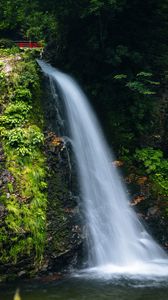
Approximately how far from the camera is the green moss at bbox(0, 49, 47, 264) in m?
8.12

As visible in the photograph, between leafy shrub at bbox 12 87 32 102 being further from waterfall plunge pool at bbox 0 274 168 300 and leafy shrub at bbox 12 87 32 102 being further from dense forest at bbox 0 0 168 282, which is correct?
waterfall plunge pool at bbox 0 274 168 300

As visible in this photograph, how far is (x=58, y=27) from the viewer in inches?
534

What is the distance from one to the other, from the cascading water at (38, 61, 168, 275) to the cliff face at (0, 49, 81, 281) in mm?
796

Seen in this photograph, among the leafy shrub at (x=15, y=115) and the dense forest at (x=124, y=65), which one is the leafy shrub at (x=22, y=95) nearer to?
the leafy shrub at (x=15, y=115)

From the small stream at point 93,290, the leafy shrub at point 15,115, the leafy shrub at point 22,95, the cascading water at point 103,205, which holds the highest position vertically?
the leafy shrub at point 22,95

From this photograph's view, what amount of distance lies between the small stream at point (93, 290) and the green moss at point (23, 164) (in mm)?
731

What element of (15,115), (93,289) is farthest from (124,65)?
(93,289)

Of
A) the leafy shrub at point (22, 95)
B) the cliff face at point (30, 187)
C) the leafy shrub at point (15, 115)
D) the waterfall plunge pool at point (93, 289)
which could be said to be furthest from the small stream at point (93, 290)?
the leafy shrub at point (22, 95)

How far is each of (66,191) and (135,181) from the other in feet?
9.24

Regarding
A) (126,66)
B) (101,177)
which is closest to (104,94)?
(126,66)

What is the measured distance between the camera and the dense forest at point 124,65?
1216cm

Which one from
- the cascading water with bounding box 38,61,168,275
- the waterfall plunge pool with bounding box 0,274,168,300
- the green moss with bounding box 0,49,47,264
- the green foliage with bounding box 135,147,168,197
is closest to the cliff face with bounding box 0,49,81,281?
the green moss with bounding box 0,49,47,264

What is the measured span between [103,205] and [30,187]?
8.08 feet

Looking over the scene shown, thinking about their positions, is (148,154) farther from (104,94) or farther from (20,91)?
(20,91)
